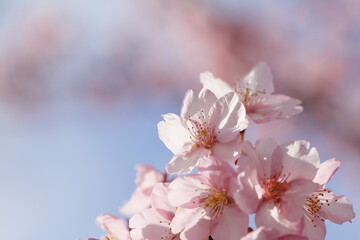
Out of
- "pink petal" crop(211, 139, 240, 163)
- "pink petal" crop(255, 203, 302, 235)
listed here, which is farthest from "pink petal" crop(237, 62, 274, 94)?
"pink petal" crop(255, 203, 302, 235)

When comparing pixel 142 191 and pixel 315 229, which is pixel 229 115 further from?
pixel 142 191

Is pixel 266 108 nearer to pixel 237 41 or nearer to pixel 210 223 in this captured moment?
pixel 210 223

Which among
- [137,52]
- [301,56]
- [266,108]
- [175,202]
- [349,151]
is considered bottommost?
[349,151]

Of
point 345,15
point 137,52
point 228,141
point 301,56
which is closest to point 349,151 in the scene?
point 301,56

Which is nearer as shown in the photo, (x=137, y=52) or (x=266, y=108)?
(x=266, y=108)

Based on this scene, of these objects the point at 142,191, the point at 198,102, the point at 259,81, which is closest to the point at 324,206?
the point at 198,102

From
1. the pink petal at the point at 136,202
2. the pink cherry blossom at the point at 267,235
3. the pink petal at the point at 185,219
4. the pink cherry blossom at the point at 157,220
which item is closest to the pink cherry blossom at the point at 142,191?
the pink petal at the point at 136,202

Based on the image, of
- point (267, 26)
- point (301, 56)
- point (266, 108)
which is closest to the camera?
point (266, 108)
